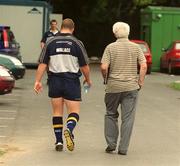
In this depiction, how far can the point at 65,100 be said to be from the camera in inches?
413

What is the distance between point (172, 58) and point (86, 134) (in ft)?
66.5

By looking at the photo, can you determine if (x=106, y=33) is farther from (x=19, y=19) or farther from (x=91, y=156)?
(x=91, y=156)

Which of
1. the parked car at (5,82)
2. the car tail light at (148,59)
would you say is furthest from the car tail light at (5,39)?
the parked car at (5,82)

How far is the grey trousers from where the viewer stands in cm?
1034

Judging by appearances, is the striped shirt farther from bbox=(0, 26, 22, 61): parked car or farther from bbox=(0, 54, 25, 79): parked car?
bbox=(0, 26, 22, 61): parked car

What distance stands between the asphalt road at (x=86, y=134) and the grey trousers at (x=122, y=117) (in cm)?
20

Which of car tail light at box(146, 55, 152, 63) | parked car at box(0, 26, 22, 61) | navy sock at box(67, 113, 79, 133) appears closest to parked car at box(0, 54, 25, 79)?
parked car at box(0, 26, 22, 61)

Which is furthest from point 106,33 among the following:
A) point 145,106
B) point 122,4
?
point 145,106

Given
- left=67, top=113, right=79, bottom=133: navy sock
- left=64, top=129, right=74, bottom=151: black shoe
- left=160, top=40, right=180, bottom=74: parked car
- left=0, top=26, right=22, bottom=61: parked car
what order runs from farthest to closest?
left=160, top=40, right=180, bottom=74: parked car < left=0, top=26, right=22, bottom=61: parked car < left=67, top=113, right=79, bottom=133: navy sock < left=64, top=129, right=74, bottom=151: black shoe

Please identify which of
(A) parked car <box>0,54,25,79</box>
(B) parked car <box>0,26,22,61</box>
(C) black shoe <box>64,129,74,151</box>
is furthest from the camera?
(B) parked car <box>0,26,22,61</box>

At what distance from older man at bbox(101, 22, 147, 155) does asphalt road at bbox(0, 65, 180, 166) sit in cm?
31

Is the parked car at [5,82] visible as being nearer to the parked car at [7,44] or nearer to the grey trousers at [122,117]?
the grey trousers at [122,117]

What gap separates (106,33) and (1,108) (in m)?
28.9

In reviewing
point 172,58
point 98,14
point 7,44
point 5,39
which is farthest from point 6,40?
point 98,14
